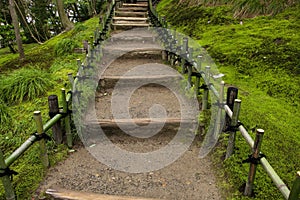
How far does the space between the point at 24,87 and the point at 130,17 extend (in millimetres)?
6297

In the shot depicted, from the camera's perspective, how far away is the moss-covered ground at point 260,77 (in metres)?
3.18

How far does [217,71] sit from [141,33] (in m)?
4.13

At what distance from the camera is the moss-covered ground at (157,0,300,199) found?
3.18 metres

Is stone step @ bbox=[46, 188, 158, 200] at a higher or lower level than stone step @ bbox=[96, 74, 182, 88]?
lower

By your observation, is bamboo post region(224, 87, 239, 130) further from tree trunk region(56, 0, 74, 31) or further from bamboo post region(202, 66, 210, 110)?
tree trunk region(56, 0, 74, 31)

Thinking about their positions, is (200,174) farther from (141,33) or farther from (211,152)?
(141,33)

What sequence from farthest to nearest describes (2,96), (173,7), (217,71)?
(173,7)
(217,71)
(2,96)

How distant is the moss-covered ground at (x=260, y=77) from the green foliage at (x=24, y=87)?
3.73m

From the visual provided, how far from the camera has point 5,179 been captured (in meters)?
2.66

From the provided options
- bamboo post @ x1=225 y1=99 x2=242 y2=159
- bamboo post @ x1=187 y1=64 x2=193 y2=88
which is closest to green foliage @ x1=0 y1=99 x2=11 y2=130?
bamboo post @ x1=187 y1=64 x2=193 y2=88

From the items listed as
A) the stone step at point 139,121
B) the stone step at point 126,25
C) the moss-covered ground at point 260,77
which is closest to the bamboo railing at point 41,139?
the stone step at point 139,121

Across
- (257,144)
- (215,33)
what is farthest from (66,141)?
(215,33)

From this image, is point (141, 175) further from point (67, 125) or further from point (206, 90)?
point (206, 90)

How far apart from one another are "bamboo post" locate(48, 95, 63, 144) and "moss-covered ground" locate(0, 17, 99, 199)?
122mm
